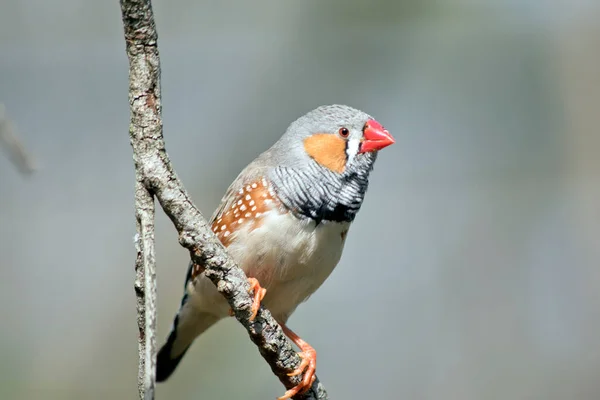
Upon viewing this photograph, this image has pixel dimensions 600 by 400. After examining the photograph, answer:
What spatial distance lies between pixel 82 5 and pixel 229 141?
201 centimetres

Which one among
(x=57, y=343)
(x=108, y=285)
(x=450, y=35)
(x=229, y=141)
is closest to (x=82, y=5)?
(x=229, y=141)

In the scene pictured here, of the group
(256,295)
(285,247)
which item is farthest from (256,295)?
(285,247)

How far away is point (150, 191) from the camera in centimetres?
247

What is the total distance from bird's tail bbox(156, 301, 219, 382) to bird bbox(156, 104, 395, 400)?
9cm

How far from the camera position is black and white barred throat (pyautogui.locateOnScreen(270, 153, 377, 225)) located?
3689 mm

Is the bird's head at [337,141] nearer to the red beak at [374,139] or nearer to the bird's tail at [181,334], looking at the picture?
the red beak at [374,139]

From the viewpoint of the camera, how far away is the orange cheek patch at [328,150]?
12.8 ft

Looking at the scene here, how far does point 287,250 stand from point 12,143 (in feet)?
5.69

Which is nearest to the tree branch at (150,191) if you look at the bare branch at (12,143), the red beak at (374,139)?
the bare branch at (12,143)

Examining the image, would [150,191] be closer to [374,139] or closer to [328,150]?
[328,150]

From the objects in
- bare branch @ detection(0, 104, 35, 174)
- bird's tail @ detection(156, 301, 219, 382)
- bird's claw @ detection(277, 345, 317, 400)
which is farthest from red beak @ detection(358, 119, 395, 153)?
bare branch @ detection(0, 104, 35, 174)

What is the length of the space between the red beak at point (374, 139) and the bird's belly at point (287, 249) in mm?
445

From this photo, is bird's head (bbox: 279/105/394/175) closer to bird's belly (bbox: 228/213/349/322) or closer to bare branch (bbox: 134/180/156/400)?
bird's belly (bbox: 228/213/349/322)

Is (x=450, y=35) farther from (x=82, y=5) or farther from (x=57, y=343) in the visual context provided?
(x=57, y=343)
